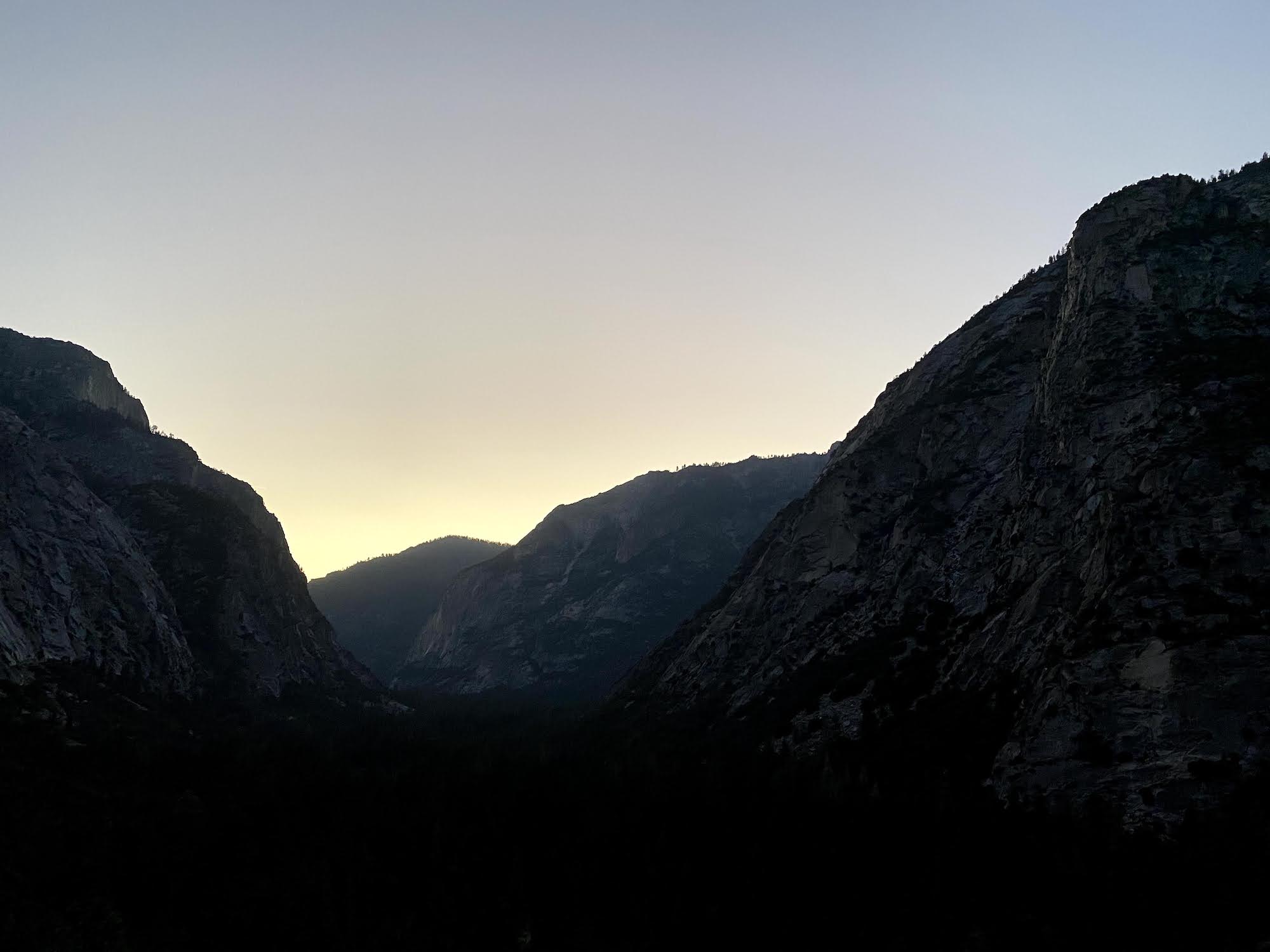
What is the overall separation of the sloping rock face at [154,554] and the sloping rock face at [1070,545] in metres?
64.1

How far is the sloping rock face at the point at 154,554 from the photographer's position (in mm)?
99688

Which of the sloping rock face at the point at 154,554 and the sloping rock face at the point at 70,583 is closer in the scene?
the sloping rock face at the point at 70,583

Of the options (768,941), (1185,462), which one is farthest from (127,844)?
(1185,462)

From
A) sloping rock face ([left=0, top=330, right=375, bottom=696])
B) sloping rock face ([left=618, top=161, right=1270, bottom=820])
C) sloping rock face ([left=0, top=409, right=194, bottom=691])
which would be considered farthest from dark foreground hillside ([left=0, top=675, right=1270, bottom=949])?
sloping rock face ([left=0, top=330, right=375, bottom=696])

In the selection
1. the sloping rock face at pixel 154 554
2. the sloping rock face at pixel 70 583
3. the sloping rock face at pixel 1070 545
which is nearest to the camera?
the sloping rock face at pixel 1070 545

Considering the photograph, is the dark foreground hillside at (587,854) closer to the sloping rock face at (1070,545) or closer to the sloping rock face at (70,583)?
the sloping rock face at (1070,545)

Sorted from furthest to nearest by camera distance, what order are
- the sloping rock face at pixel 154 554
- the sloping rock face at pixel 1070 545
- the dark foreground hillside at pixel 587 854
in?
the sloping rock face at pixel 154 554
the sloping rock face at pixel 1070 545
the dark foreground hillside at pixel 587 854

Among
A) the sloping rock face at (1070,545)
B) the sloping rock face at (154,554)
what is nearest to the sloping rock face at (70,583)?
the sloping rock face at (154,554)

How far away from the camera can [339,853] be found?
6762cm

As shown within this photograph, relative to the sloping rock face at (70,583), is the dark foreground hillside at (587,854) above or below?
below

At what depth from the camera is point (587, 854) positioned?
2581 inches

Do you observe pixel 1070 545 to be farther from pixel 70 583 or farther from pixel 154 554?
pixel 154 554

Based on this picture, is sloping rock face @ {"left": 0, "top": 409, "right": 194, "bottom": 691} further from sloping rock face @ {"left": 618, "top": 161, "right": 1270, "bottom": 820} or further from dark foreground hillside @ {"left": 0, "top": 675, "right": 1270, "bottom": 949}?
sloping rock face @ {"left": 618, "top": 161, "right": 1270, "bottom": 820}

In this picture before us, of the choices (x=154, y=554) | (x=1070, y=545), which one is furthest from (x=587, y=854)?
(x=154, y=554)
